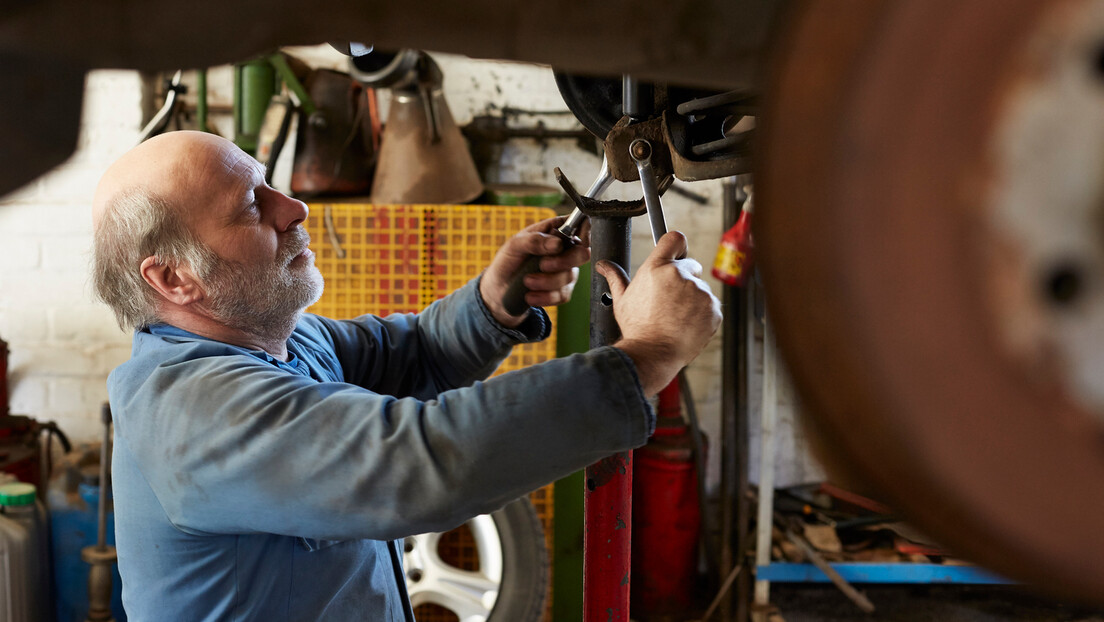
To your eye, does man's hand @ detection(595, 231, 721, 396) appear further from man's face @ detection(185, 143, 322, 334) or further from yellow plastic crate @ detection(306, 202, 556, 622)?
yellow plastic crate @ detection(306, 202, 556, 622)

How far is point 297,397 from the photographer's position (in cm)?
82

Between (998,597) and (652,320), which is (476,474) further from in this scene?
(998,597)

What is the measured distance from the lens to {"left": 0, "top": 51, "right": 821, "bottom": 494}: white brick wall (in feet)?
8.21

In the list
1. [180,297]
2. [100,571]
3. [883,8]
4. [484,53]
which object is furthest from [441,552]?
[883,8]

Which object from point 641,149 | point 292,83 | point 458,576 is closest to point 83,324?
point 292,83

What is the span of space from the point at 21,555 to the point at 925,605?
263 cm

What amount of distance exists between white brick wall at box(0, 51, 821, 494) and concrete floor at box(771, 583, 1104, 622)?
1.25 m

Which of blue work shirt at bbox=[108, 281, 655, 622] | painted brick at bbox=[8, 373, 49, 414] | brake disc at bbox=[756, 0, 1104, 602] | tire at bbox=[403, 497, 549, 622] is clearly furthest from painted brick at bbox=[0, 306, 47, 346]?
brake disc at bbox=[756, 0, 1104, 602]

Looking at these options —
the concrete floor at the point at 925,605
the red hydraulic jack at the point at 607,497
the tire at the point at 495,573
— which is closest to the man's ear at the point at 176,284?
the red hydraulic jack at the point at 607,497

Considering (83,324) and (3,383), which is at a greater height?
(83,324)

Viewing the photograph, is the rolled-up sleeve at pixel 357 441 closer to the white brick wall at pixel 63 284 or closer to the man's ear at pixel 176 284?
the man's ear at pixel 176 284

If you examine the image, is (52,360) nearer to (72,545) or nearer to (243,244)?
(72,545)

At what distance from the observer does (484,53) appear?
0.45 metres

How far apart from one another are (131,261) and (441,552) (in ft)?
4.78
